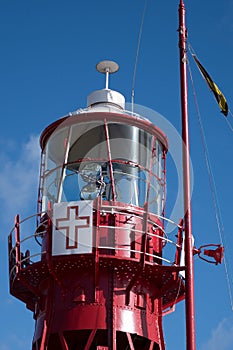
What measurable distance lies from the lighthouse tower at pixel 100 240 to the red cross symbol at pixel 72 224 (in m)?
0.02

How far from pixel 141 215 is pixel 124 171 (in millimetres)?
1097

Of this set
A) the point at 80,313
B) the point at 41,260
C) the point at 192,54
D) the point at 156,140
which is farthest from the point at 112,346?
the point at 192,54

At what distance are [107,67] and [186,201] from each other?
5128 mm

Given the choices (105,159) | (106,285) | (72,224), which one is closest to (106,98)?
(105,159)

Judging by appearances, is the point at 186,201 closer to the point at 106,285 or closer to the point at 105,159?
the point at 106,285

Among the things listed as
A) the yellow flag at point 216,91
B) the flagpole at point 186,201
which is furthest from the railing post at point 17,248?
the yellow flag at point 216,91

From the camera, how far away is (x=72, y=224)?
17.1 meters

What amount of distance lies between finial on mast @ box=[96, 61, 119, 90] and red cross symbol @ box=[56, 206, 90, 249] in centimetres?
394

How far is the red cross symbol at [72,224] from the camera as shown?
1698 cm

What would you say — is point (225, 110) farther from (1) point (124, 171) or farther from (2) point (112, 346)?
(2) point (112, 346)

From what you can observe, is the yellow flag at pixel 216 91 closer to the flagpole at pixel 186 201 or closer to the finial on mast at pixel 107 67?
the flagpole at pixel 186 201

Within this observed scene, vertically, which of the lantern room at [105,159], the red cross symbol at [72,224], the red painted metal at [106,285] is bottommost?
the red painted metal at [106,285]

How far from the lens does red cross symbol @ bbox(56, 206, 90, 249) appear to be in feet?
55.7

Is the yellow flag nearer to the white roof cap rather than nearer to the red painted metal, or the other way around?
the white roof cap
